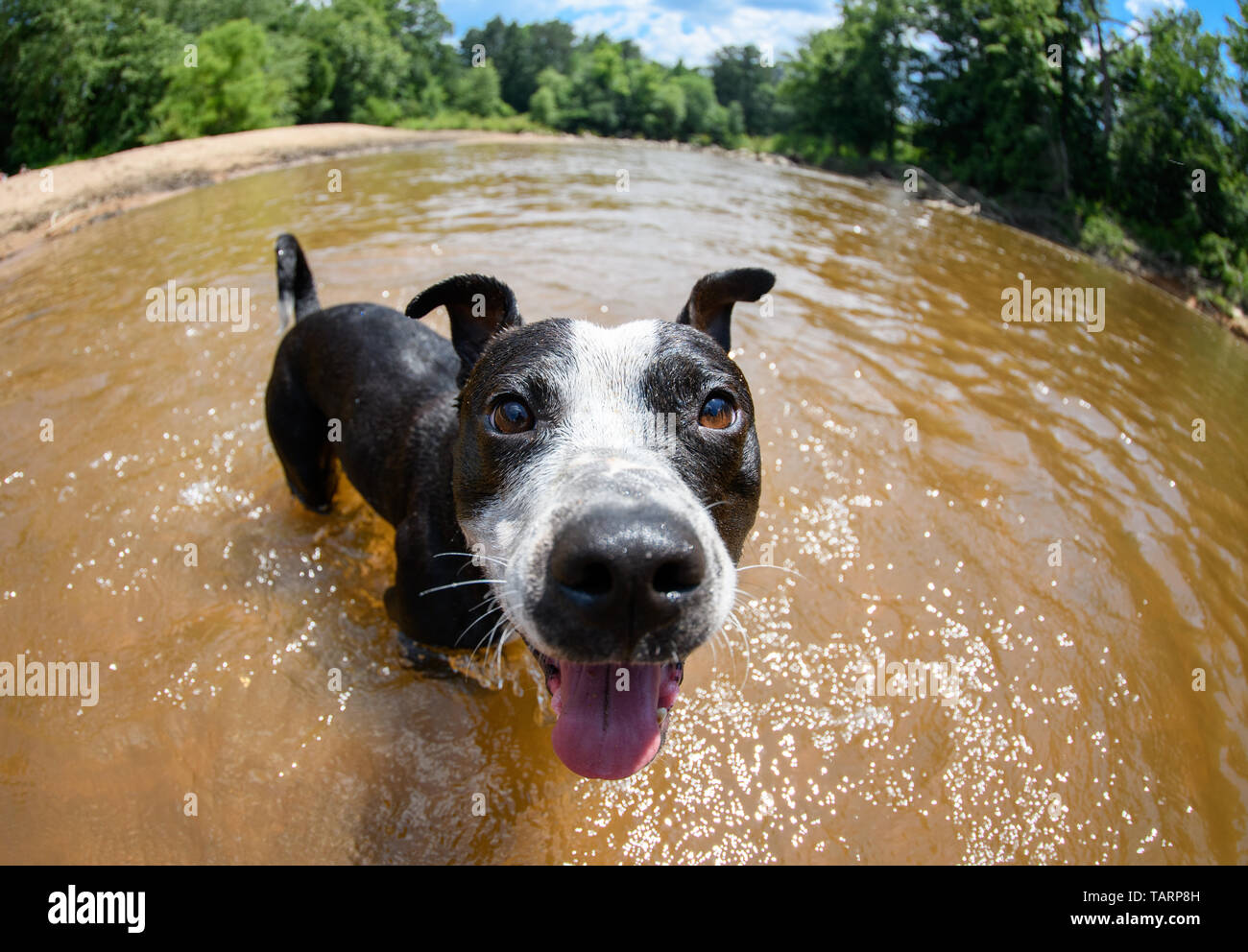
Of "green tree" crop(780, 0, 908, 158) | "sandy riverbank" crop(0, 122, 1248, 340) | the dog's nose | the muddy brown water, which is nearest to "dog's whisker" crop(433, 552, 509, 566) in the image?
the dog's nose

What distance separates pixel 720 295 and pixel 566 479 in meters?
1.72

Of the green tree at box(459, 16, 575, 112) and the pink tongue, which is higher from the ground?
the green tree at box(459, 16, 575, 112)

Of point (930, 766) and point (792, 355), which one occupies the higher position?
point (792, 355)

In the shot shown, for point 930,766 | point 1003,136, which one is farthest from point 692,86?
point 930,766

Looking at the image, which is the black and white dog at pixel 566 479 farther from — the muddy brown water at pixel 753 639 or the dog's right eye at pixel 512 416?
the muddy brown water at pixel 753 639

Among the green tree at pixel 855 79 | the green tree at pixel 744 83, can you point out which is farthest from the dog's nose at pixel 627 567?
the green tree at pixel 744 83

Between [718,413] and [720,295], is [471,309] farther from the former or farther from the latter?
[718,413]

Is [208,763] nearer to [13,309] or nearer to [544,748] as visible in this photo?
[544,748]

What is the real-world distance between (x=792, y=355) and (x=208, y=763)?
666 centimetres

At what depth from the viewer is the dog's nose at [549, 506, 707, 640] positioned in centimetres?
174

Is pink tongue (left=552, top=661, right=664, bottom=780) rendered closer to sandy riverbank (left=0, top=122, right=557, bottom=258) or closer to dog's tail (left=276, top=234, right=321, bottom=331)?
dog's tail (left=276, top=234, right=321, bottom=331)

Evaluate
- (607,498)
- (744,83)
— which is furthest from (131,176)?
(744,83)

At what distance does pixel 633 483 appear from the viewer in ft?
6.41
